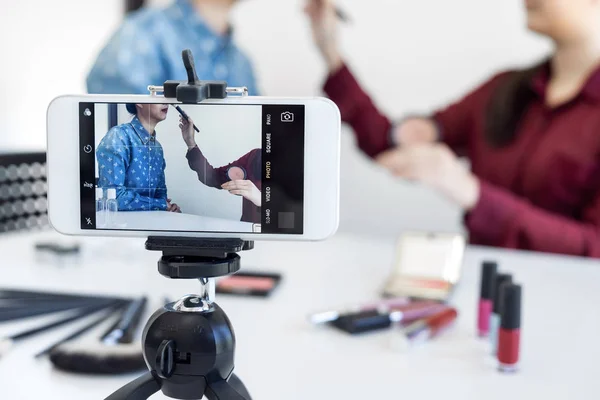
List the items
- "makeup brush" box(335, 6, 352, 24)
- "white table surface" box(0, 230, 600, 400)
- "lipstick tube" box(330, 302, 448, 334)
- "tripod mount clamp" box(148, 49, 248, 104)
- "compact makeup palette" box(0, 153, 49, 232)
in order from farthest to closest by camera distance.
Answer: "makeup brush" box(335, 6, 352, 24)
"compact makeup palette" box(0, 153, 49, 232)
"lipstick tube" box(330, 302, 448, 334)
"white table surface" box(0, 230, 600, 400)
"tripod mount clamp" box(148, 49, 248, 104)

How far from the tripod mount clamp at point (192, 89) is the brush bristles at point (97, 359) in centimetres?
23

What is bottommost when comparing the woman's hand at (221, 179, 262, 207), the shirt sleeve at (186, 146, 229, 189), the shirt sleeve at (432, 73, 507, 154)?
the woman's hand at (221, 179, 262, 207)

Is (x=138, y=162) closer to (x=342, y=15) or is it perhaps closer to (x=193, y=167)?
(x=193, y=167)

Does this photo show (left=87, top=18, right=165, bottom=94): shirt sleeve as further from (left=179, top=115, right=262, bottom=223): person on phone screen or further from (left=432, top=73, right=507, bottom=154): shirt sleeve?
(left=179, top=115, right=262, bottom=223): person on phone screen

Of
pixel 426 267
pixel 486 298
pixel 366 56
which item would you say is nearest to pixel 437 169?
pixel 366 56

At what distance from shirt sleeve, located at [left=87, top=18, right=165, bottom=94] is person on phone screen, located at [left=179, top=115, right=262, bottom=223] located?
0.89 metres

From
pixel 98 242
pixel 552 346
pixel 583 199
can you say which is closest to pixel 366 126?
pixel 583 199

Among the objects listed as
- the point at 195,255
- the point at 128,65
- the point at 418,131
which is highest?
the point at 128,65

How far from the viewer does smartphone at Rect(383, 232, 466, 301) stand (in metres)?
0.73

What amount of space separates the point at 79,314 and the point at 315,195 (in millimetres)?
355

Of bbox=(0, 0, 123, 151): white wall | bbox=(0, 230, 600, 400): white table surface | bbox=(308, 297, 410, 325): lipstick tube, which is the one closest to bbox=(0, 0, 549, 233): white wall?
bbox=(0, 0, 123, 151): white wall

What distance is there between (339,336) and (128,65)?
83 cm

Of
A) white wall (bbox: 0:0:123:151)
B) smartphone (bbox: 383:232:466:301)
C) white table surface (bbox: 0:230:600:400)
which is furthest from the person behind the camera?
white wall (bbox: 0:0:123:151)

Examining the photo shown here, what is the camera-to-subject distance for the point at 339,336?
60 cm
